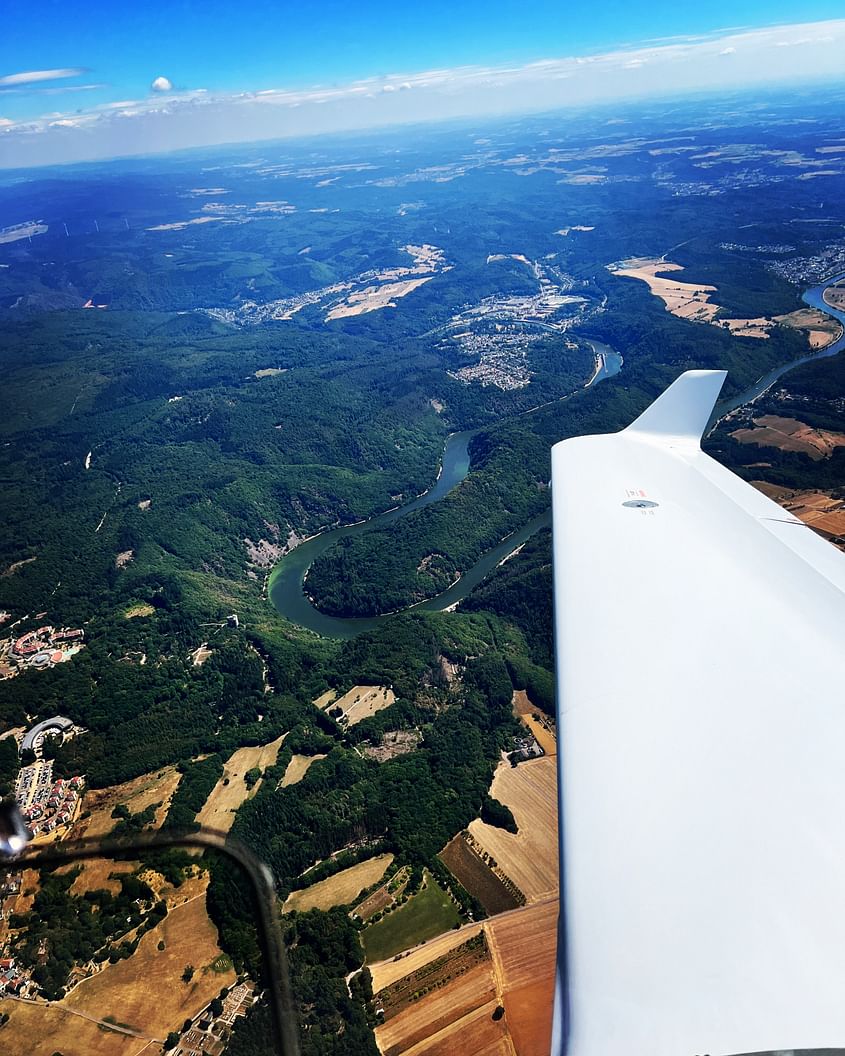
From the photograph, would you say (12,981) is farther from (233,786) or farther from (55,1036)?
(233,786)

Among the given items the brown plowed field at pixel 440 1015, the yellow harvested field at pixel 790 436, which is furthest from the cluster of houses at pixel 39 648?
the yellow harvested field at pixel 790 436

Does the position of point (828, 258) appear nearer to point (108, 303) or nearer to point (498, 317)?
point (498, 317)

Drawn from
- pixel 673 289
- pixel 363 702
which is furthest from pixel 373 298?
pixel 363 702

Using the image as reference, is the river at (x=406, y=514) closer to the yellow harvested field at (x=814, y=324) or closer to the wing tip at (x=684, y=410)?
the yellow harvested field at (x=814, y=324)

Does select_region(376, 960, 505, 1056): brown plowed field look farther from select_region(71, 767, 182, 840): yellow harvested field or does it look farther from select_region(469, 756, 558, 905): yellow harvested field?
select_region(71, 767, 182, 840): yellow harvested field

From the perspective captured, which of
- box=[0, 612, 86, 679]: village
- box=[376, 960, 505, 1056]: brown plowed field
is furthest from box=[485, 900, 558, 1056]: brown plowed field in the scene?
box=[0, 612, 86, 679]: village

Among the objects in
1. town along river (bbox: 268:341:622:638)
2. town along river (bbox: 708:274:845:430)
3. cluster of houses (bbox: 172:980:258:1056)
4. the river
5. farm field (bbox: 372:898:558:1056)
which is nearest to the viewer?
cluster of houses (bbox: 172:980:258:1056)
